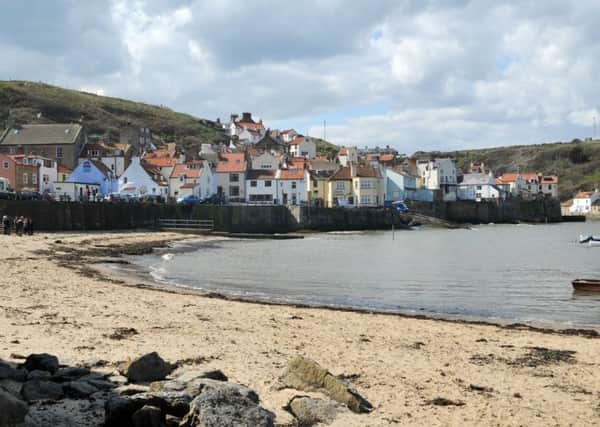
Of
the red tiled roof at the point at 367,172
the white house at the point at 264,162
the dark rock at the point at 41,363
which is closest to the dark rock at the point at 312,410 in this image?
the dark rock at the point at 41,363

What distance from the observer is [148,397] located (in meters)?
7.21

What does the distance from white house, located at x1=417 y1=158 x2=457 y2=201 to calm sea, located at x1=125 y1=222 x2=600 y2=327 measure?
234 feet

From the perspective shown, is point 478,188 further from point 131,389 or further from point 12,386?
point 12,386

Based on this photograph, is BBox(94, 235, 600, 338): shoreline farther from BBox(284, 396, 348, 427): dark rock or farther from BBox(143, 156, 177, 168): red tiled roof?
BBox(143, 156, 177, 168): red tiled roof

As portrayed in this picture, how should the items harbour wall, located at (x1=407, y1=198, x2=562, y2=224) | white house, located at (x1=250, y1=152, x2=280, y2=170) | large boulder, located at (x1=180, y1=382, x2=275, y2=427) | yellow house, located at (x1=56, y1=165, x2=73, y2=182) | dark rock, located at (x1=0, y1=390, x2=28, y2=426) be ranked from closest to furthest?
dark rock, located at (x1=0, y1=390, x2=28, y2=426)
large boulder, located at (x1=180, y1=382, x2=275, y2=427)
yellow house, located at (x1=56, y1=165, x2=73, y2=182)
white house, located at (x1=250, y1=152, x2=280, y2=170)
harbour wall, located at (x1=407, y1=198, x2=562, y2=224)

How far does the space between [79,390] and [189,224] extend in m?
61.1

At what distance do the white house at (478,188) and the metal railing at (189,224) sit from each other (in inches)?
2675

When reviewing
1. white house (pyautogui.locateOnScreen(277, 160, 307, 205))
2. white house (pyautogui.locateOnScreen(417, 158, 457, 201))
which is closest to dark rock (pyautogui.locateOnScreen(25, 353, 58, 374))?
white house (pyautogui.locateOnScreen(277, 160, 307, 205))

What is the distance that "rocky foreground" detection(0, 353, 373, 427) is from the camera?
22.4 ft

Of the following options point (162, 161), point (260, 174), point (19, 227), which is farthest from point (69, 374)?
point (162, 161)

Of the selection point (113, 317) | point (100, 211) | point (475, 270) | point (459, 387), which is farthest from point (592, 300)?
point (100, 211)

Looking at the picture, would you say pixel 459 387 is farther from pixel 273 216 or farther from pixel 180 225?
pixel 273 216

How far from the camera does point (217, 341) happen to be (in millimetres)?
12500

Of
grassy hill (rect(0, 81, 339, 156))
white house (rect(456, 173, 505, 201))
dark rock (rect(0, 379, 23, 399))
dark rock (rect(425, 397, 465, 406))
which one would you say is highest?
grassy hill (rect(0, 81, 339, 156))
